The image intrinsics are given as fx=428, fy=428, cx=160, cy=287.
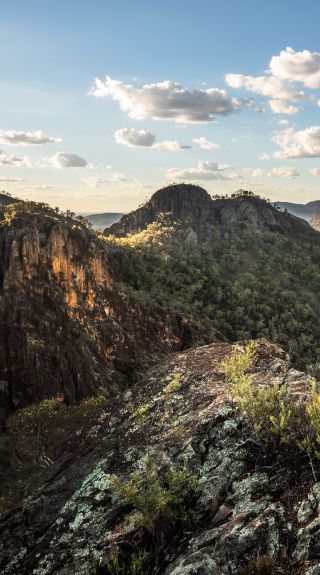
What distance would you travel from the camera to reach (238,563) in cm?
753

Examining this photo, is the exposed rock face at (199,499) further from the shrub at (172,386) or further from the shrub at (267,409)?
the shrub at (267,409)

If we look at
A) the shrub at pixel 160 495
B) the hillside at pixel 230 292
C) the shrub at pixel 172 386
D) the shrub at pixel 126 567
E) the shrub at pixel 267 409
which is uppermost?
the shrub at pixel 267 409

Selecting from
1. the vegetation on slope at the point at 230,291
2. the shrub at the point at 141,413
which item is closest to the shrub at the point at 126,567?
the shrub at the point at 141,413

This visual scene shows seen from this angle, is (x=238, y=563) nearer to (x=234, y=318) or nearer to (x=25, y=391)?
(x=25, y=391)

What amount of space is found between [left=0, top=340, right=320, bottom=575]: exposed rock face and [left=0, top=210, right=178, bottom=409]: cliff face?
5499 centimetres

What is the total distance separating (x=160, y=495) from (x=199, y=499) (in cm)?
97

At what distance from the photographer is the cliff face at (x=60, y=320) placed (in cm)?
6769

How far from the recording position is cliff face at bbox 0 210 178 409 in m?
67.7

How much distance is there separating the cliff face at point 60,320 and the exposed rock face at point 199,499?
180 feet

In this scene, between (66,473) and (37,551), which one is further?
(66,473)

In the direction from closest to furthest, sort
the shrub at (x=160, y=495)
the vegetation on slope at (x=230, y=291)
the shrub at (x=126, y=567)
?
the shrub at (x=126, y=567)
the shrub at (x=160, y=495)
the vegetation on slope at (x=230, y=291)

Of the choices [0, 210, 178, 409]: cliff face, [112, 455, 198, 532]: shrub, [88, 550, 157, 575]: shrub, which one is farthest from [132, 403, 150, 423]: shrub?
[0, 210, 178, 409]: cliff face

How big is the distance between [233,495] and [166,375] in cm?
722

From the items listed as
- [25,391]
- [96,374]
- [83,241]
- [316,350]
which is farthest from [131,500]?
[316,350]
